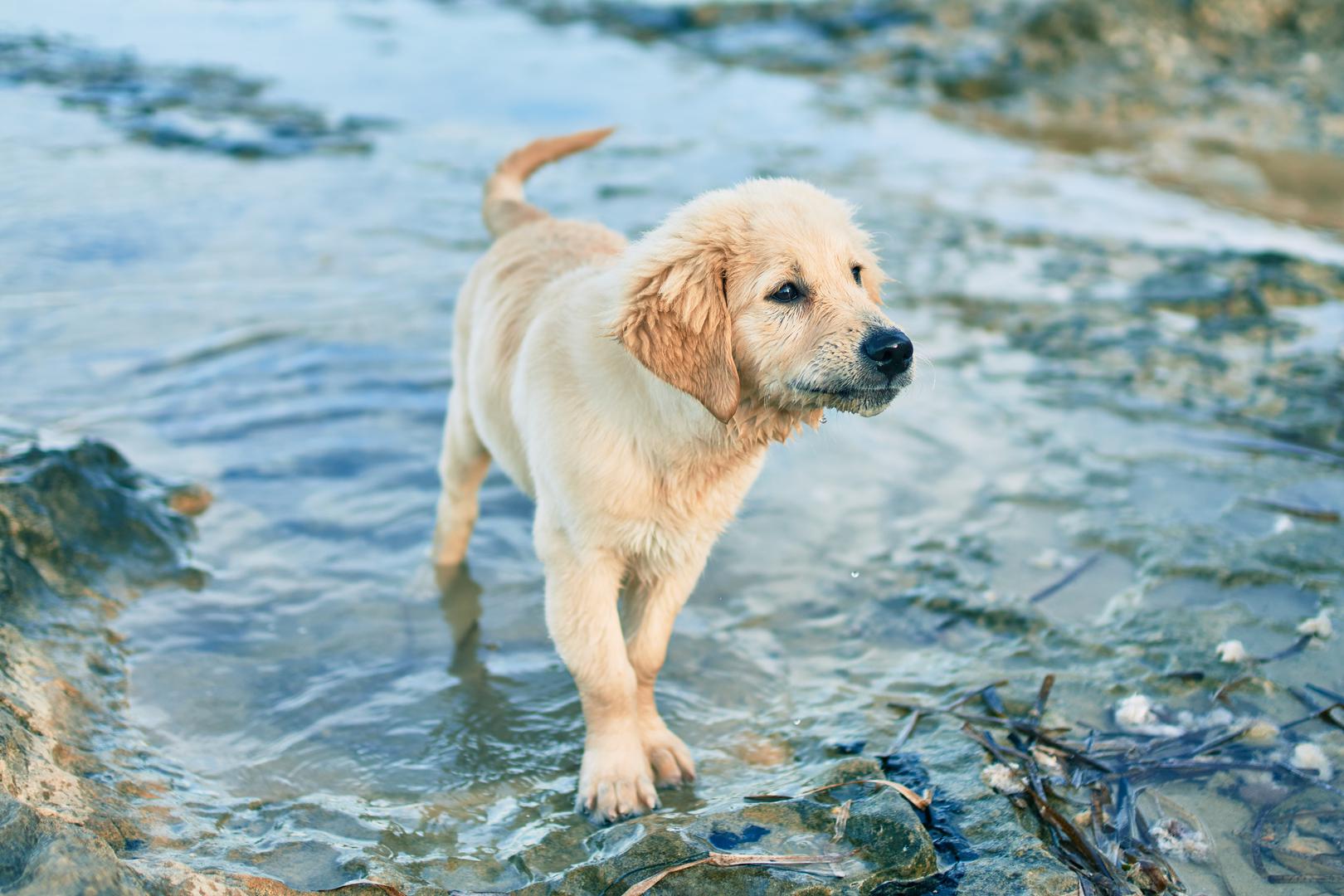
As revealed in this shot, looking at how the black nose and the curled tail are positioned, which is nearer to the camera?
the black nose

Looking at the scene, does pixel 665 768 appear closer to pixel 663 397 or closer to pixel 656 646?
pixel 656 646

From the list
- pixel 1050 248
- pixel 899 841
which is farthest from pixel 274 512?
pixel 1050 248

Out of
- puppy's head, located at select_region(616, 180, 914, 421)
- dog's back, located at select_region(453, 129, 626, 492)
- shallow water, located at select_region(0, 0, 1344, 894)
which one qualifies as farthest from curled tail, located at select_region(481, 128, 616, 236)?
puppy's head, located at select_region(616, 180, 914, 421)

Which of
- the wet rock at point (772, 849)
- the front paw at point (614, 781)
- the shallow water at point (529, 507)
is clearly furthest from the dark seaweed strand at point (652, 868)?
the front paw at point (614, 781)

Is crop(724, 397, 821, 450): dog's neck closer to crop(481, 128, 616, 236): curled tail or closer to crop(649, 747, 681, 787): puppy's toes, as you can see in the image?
crop(649, 747, 681, 787): puppy's toes

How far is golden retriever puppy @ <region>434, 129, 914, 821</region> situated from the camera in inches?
131

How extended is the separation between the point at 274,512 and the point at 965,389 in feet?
12.9

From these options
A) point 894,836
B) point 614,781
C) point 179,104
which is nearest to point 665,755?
point 614,781

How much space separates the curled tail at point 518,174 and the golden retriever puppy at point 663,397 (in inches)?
46.4

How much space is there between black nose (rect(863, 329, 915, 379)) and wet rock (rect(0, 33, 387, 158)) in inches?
370

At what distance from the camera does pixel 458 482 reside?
5.13 m

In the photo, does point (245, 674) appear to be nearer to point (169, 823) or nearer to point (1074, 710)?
point (169, 823)

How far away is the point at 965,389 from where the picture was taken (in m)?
6.94

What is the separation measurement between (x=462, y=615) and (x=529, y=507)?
Answer: 103 cm
